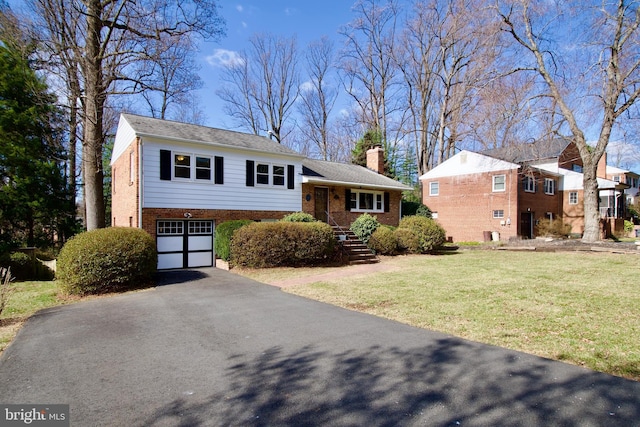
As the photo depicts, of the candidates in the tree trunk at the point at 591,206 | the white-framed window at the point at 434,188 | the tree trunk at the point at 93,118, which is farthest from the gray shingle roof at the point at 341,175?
the tree trunk at the point at 591,206

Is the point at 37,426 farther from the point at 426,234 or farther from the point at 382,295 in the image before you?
the point at 426,234

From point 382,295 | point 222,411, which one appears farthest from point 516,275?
point 222,411

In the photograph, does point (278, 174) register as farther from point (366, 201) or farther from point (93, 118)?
point (93, 118)

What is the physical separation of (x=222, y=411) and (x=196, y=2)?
1677cm

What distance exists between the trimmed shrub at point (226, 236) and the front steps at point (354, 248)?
163 inches

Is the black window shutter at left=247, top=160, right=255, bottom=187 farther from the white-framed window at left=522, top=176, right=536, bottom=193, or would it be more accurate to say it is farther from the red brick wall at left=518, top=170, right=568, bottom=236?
the white-framed window at left=522, top=176, right=536, bottom=193

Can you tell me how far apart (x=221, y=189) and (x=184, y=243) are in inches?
108

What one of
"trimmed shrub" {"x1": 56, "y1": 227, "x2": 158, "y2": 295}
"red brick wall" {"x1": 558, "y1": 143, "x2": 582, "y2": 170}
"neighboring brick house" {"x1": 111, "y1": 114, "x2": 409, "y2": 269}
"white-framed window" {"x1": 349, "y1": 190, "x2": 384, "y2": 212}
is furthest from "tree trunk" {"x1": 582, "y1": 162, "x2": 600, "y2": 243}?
"trimmed shrub" {"x1": 56, "y1": 227, "x2": 158, "y2": 295}

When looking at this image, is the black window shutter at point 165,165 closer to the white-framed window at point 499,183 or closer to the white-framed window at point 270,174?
the white-framed window at point 270,174

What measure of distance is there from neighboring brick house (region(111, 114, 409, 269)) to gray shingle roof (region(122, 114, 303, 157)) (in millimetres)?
36

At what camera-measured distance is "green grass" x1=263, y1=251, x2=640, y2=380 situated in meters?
4.66

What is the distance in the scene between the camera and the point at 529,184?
2522cm

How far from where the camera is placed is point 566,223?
27.5 metres

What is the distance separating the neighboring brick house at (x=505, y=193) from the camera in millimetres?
24078
